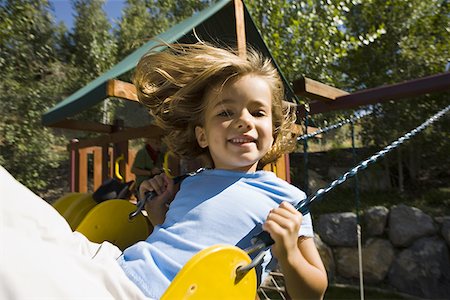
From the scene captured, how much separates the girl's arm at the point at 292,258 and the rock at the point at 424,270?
5631mm

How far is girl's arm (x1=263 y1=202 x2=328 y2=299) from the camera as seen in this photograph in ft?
2.83

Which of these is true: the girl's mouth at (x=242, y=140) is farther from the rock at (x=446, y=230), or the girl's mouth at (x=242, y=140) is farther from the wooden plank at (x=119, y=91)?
the rock at (x=446, y=230)

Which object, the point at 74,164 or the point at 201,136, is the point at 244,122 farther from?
the point at 74,164

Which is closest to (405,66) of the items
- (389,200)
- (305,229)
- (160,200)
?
(389,200)

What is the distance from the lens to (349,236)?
6.64 meters

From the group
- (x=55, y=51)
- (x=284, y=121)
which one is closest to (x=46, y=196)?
(x=55, y=51)

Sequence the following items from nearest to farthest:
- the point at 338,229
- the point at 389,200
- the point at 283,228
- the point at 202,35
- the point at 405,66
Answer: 1. the point at 283,228
2. the point at 202,35
3. the point at 338,229
4. the point at 389,200
5. the point at 405,66

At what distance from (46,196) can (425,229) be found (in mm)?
8911

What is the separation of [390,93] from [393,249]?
16.0ft

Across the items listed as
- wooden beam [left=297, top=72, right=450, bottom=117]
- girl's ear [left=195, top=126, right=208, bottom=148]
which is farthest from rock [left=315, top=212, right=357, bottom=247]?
girl's ear [left=195, top=126, right=208, bottom=148]

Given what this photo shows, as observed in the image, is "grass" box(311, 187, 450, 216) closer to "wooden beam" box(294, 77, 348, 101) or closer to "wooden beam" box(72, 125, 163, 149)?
"wooden beam" box(72, 125, 163, 149)

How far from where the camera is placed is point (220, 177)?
1174 mm

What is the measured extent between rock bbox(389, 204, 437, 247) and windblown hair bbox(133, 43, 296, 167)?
18.4ft

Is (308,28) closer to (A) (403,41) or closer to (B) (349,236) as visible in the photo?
(A) (403,41)
